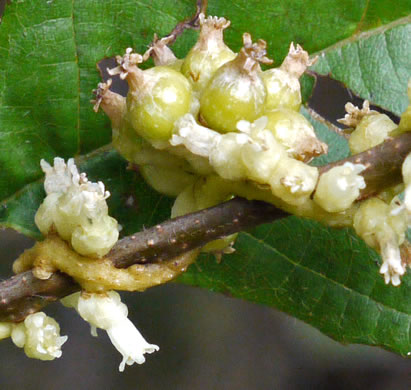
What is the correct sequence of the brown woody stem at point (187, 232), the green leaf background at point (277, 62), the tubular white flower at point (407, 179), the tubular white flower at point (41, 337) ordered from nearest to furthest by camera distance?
the tubular white flower at point (407, 179), the brown woody stem at point (187, 232), the tubular white flower at point (41, 337), the green leaf background at point (277, 62)

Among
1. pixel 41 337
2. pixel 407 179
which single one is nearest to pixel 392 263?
pixel 407 179

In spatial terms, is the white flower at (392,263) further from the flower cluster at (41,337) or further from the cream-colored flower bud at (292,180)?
the flower cluster at (41,337)

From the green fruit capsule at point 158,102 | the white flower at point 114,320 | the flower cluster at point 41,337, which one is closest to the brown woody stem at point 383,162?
the green fruit capsule at point 158,102

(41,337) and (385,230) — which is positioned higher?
(385,230)

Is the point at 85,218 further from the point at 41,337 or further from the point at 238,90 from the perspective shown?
the point at 238,90

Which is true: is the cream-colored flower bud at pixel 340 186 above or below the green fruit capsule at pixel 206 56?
below

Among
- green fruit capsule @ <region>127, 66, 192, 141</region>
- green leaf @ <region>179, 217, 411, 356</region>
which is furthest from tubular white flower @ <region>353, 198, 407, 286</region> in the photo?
green leaf @ <region>179, 217, 411, 356</region>
